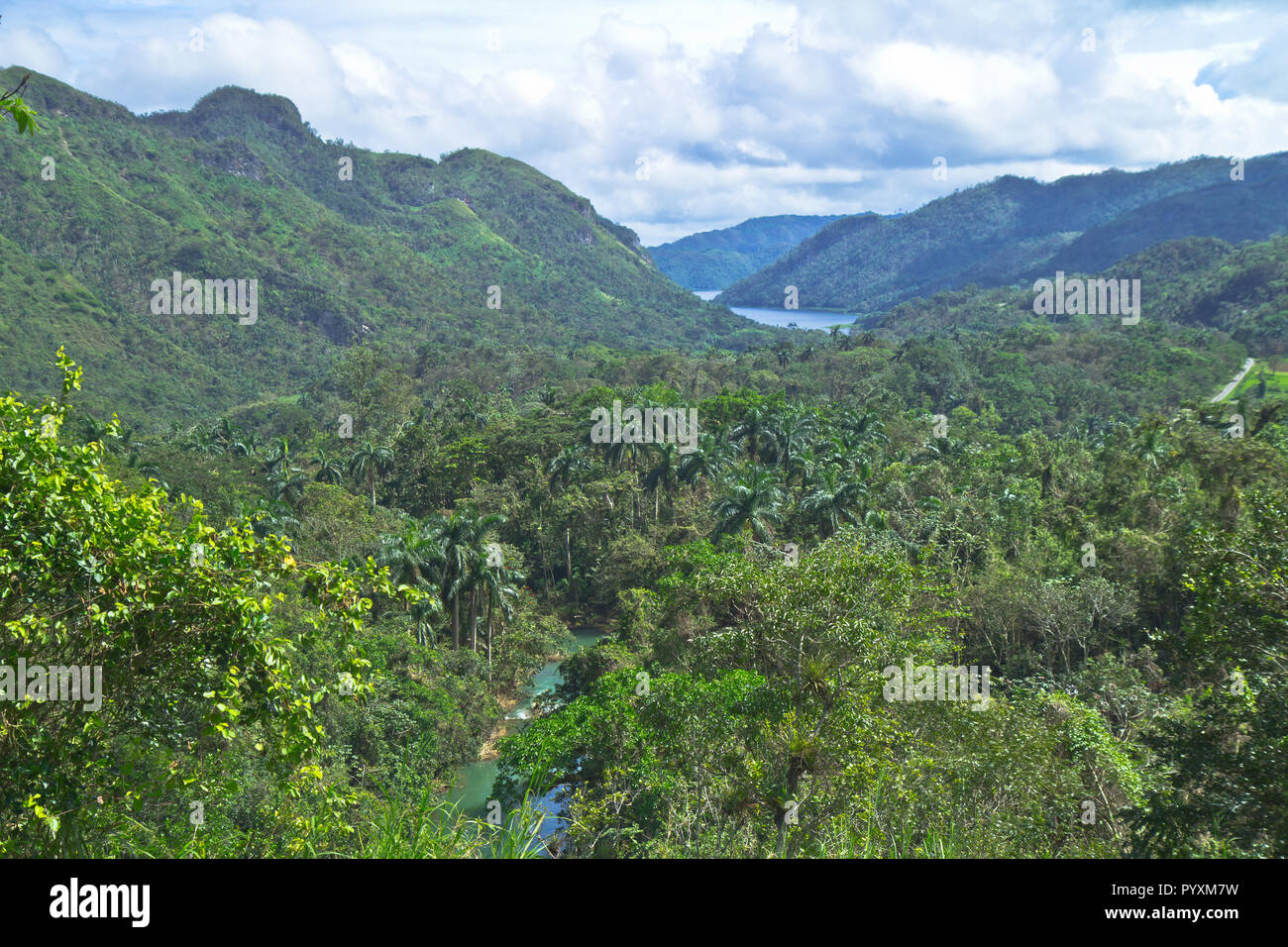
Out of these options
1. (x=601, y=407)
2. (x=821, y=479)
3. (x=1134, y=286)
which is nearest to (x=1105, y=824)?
(x=821, y=479)

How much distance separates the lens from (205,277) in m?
127

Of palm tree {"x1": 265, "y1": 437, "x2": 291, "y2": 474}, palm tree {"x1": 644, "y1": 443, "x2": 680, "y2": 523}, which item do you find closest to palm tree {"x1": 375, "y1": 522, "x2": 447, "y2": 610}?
palm tree {"x1": 644, "y1": 443, "x2": 680, "y2": 523}

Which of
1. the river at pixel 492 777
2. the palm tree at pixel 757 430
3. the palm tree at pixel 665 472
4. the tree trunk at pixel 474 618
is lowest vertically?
the river at pixel 492 777

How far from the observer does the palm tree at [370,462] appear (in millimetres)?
46781

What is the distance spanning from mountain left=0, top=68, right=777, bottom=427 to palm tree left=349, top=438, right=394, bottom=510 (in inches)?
1812

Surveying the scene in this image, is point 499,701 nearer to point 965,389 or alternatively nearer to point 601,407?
point 601,407

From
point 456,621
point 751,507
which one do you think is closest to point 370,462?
point 456,621

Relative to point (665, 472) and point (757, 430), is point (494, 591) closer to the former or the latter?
point (665, 472)

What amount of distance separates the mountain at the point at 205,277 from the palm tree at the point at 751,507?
214 ft

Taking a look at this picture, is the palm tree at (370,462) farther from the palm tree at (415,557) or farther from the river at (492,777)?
the palm tree at (415,557)

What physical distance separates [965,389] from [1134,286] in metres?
82.0

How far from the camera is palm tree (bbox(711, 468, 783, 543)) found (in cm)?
3391

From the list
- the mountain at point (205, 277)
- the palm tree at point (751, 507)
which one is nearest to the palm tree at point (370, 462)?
the palm tree at point (751, 507)

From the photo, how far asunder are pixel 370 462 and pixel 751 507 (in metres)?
24.6
